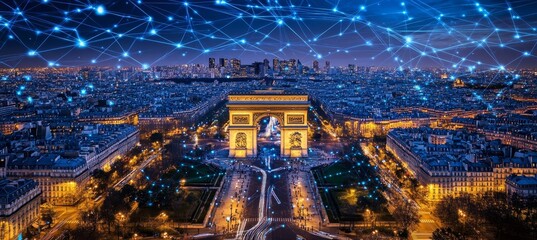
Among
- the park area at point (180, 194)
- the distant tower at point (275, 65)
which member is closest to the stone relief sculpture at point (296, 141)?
the park area at point (180, 194)

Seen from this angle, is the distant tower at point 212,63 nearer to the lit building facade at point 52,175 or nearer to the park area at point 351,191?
the park area at point 351,191

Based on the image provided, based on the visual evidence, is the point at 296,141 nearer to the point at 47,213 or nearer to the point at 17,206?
the point at 47,213

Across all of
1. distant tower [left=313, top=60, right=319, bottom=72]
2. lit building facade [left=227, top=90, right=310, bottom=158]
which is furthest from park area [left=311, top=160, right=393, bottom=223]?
distant tower [left=313, top=60, right=319, bottom=72]

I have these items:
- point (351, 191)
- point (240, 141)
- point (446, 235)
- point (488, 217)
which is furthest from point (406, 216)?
point (240, 141)

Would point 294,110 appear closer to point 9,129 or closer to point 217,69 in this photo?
point 9,129

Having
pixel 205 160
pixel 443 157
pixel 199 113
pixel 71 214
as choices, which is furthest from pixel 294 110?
pixel 199 113
